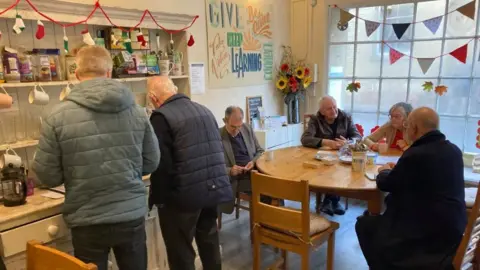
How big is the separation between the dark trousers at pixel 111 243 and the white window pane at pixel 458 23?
3.39 meters

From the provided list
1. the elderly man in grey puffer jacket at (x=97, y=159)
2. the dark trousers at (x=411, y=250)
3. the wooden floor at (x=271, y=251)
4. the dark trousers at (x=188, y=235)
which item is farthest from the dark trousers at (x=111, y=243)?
the dark trousers at (x=411, y=250)

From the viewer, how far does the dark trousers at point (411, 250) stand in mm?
1902

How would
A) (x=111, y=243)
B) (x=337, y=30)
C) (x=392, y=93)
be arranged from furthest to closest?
(x=337, y=30), (x=392, y=93), (x=111, y=243)

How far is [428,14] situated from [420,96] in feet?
2.66

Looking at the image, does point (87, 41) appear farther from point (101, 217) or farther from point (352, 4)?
point (352, 4)

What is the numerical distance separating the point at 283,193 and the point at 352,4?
9.10ft

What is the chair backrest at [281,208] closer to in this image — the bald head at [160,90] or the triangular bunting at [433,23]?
the bald head at [160,90]

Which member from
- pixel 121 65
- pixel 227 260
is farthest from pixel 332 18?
pixel 227 260

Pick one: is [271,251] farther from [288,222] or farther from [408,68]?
[408,68]

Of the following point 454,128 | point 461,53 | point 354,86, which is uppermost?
point 461,53

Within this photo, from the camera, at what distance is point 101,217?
1618 millimetres

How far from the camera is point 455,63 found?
3600 millimetres

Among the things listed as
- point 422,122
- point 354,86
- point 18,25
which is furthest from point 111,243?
point 354,86

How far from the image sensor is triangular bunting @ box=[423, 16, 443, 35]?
11.7ft
